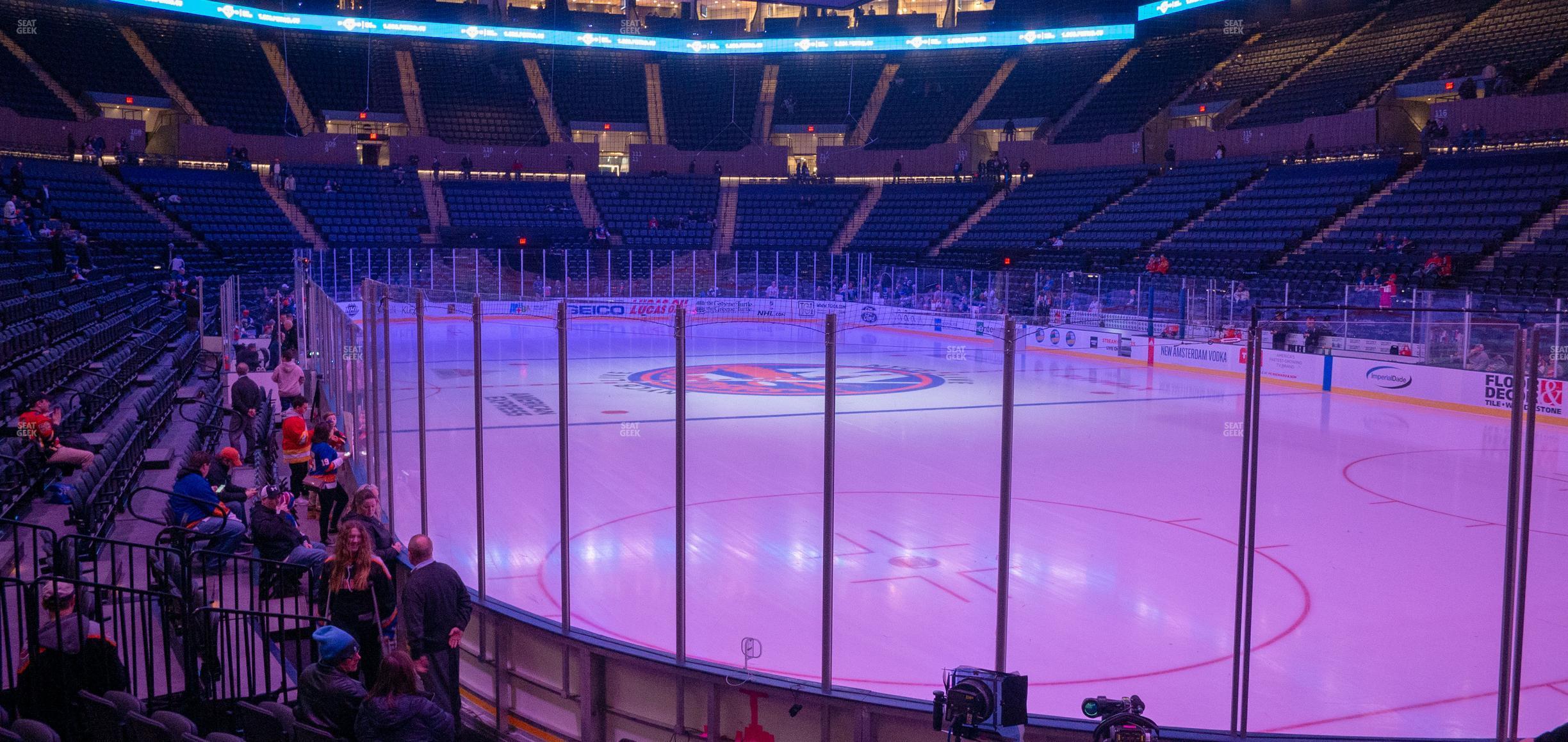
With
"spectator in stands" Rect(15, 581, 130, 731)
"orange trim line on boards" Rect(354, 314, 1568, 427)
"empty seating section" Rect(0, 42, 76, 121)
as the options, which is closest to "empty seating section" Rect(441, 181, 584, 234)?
"empty seating section" Rect(0, 42, 76, 121)

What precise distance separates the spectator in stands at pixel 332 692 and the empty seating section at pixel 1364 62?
3538 cm

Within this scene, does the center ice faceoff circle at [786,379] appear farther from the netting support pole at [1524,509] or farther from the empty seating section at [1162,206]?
the netting support pole at [1524,509]

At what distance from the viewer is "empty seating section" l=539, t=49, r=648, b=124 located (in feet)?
158

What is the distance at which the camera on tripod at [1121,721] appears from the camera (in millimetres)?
4301

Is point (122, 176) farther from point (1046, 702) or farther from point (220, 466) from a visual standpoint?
point (1046, 702)

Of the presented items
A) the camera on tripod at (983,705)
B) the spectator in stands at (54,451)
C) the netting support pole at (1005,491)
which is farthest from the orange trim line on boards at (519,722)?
the spectator in stands at (54,451)

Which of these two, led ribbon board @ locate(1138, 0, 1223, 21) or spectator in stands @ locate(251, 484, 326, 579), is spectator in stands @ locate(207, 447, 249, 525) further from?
led ribbon board @ locate(1138, 0, 1223, 21)

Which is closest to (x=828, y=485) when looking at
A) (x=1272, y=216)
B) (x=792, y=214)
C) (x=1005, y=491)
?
(x=1005, y=491)

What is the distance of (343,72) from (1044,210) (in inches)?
1079

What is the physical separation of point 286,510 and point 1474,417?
56.1 ft

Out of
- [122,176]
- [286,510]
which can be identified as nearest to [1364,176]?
[286,510]

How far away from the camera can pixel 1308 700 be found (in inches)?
258

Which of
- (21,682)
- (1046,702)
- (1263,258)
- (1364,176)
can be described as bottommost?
(1046,702)

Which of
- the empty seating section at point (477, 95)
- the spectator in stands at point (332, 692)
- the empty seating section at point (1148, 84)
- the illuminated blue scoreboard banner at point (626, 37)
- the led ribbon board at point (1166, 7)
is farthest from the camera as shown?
the empty seating section at point (477, 95)
